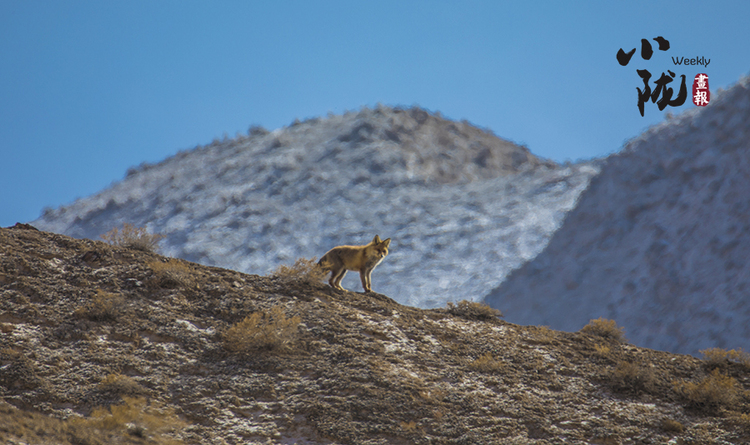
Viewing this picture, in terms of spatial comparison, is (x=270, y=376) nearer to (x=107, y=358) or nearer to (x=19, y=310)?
(x=107, y=358)

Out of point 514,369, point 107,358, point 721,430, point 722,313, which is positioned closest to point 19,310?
point 107,358

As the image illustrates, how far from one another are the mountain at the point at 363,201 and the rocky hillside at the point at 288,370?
25.0 meters

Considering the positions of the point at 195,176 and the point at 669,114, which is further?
the point at 195,176

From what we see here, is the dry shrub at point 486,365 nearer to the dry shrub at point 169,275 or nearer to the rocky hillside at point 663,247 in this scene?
the dry shrub at point 169,275

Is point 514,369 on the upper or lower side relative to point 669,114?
lower

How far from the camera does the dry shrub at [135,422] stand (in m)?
7.84

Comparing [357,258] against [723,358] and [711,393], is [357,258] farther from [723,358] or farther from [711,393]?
[723,358]

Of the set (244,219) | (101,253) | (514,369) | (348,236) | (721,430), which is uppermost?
(244,219)

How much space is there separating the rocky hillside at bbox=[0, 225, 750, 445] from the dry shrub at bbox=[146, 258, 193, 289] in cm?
3

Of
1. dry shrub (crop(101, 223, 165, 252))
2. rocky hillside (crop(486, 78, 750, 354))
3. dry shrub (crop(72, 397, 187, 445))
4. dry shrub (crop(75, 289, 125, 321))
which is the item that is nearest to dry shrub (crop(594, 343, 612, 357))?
dry shrub (crop(72, 397, 187, 445))

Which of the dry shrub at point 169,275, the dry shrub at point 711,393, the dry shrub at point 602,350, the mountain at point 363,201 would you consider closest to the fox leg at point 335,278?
the dry shrub at point 169,275

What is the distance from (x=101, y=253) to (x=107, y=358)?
129 inches

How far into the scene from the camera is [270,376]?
952cm

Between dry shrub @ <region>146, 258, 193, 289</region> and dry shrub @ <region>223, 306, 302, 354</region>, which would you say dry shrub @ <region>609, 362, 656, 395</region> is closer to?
dry shrub @ <region>223, 306, 302, 354</region>
